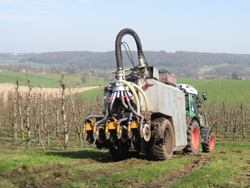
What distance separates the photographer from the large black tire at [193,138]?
1471 cm

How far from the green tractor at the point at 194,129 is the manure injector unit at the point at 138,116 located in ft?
5.08

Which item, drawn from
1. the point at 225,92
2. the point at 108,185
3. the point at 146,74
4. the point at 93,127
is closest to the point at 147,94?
the point at 146,74

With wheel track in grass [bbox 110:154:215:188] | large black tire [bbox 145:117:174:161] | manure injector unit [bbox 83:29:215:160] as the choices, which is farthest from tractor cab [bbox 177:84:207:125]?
wheel track in grass [bbox 110:154:215:188]

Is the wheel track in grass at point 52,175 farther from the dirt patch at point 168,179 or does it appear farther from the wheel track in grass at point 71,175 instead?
the dirt patch at point 168,179

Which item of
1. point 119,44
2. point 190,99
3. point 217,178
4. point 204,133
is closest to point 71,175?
point 217,178

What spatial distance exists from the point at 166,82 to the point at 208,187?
6727 mm

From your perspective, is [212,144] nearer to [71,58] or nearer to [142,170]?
[142,170]

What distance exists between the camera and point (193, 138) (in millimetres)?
15984

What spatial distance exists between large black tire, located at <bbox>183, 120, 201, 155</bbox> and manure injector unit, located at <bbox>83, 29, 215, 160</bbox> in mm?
1273

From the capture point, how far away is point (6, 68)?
387ft

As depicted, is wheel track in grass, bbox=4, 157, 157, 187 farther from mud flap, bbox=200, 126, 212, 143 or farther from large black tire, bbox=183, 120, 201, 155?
mud flap, bbox=200, 126, 212, 143

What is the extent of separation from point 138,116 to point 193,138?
6614mm

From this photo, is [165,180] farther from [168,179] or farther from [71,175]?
[71,175]

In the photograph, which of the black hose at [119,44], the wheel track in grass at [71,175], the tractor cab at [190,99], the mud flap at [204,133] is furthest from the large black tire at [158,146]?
the mud flap at [204,133]
